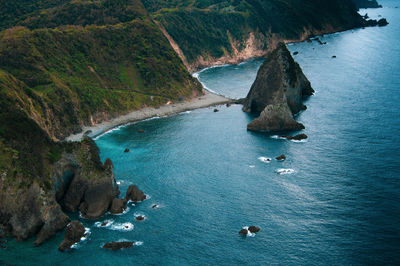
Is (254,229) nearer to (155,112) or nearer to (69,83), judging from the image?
(155,112)

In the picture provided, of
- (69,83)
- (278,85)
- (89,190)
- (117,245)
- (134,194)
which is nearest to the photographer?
(117,245)

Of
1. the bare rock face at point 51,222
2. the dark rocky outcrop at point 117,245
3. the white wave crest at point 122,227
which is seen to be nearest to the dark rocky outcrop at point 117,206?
the white wave crest at point 122,227

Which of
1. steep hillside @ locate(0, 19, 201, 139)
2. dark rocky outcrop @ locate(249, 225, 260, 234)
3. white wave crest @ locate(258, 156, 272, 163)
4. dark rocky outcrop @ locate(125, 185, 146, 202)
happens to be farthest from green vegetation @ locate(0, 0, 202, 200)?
white wave crest @ locate(258, 156, 272, 163)

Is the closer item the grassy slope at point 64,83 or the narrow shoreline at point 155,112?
the grassy slope at point 64,83

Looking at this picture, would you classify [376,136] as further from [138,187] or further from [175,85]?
[175,85]

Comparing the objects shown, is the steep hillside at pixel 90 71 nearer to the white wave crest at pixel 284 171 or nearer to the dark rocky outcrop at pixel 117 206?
the dark rocky outcrop at pixel 117 206

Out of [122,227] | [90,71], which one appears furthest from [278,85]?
[122,227]
